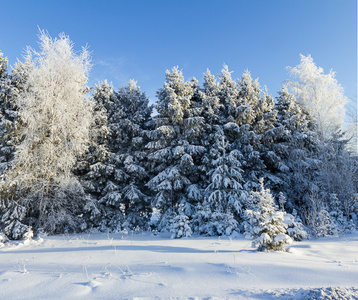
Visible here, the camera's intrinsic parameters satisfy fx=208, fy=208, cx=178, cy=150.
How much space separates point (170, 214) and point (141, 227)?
A: 2493 mm

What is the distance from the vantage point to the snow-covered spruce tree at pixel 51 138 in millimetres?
11344

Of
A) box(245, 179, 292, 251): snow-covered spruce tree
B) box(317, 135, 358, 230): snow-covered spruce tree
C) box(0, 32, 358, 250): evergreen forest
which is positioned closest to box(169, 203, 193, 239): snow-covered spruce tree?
box(0, 32, 358, 250): evergreen forest

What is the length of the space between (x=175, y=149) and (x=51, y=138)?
284 inches

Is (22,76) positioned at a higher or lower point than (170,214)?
higher

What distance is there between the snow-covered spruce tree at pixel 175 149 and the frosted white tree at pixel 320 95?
29.2 ft

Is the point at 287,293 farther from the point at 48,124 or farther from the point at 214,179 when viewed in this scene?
the point at 48,124

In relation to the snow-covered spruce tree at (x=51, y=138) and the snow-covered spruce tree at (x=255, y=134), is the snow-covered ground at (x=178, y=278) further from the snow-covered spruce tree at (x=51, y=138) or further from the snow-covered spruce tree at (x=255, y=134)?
the snow-covered spruce tree at (x=255, y=134)

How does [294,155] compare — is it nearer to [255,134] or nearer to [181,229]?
[255,134]

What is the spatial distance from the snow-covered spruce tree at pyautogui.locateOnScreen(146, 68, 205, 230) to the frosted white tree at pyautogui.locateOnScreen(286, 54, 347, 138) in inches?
350

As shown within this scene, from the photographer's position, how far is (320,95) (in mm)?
15953

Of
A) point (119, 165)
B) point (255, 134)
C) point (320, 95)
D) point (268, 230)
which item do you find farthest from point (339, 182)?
point (119, 165)

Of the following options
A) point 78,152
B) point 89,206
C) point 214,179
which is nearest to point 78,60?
point 78,152

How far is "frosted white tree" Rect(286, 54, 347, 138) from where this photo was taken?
50.8 feet

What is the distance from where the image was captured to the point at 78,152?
12.5 m
